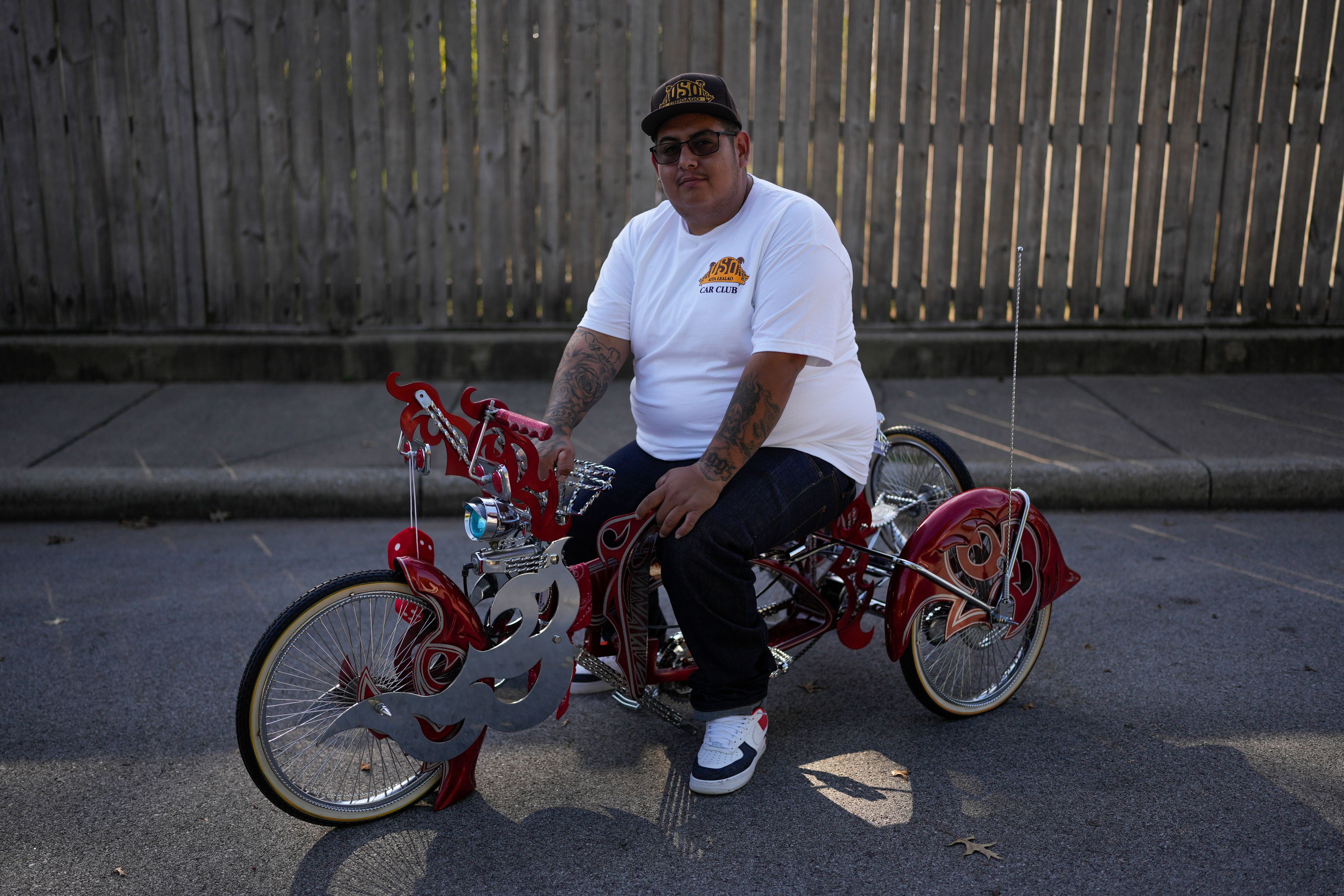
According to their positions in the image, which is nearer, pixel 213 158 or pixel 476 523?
pixel 476 523

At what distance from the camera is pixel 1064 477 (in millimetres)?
5078

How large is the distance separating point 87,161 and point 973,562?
5668mm

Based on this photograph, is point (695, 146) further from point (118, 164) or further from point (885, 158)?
point (118, 164)

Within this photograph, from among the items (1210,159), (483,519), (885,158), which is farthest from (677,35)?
(483,519)

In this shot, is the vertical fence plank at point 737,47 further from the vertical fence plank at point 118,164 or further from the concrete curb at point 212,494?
the vertical fence plank at point 118,164

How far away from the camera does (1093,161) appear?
651 cm

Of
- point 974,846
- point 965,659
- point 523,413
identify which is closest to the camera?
point 974,846

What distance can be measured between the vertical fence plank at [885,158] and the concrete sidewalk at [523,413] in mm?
606

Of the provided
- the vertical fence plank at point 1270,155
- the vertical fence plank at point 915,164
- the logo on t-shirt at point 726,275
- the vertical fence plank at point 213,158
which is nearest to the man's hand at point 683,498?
the logo on t-shirt at point 726,275

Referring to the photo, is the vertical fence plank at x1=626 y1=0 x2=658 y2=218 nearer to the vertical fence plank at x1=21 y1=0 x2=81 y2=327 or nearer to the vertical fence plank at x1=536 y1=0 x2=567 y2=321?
the vertical fence plank at x1=536 y1=0 x2=567 y2=321

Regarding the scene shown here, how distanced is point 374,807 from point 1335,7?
270 inches

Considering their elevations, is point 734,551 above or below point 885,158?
below

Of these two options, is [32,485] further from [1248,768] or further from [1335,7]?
[1335,7]

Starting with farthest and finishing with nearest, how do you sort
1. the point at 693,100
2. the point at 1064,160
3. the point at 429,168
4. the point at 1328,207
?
the point at 1328,207, the point at 1064,160, the point at 429,168, the point at 693,100
